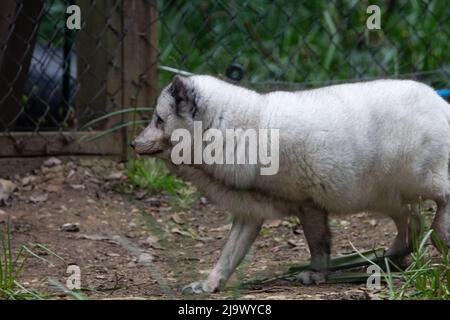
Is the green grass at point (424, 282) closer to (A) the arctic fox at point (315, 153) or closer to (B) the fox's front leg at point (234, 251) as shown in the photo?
(A) the arctic fox at point (315, 153)

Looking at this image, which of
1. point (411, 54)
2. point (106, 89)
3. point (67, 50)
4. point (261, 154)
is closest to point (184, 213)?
point (106, 89)

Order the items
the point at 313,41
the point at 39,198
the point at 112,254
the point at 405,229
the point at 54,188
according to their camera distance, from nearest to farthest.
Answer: the point at 405,229, the point at 112,254, the point at 39,198, the point at 54,188, the point at 313,41

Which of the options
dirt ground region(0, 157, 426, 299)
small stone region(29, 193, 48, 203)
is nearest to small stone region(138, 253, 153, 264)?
dirt ground region(0, 157, 426, 299)

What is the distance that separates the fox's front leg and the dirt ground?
0.21ft

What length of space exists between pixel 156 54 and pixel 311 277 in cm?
242

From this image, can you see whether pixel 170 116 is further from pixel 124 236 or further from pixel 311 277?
pixel 124 236

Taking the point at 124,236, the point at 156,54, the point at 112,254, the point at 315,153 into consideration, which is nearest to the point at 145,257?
the point at 112,254

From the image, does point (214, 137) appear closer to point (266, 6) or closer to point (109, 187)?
point (109, 187)

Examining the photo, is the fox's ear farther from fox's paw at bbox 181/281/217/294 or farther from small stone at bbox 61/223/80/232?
small stone at bbox 61/223/80/232

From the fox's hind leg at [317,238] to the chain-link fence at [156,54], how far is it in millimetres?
1458

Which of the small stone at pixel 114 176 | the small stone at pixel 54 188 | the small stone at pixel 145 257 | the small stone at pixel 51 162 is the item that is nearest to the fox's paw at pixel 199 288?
the small stone at pixel 145 257

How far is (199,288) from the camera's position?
146 inches

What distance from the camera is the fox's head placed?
12.6ft

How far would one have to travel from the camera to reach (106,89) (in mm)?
5715
